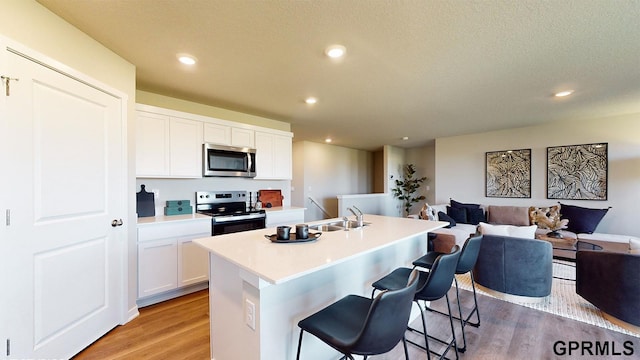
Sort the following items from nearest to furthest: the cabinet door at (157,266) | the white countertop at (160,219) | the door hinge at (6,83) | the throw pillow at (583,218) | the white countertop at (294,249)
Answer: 1. the white countertop at (294,249)
2. the door hinge at (6,83)
3. the cabinet door at (157,266)
4. the white countertop at (160,219)
5. the throw pillow at (583,218)

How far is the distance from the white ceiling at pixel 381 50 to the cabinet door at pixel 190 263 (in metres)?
1.81

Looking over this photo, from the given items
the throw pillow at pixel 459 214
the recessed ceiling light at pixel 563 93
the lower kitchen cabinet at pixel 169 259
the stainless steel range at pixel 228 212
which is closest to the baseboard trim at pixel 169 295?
the lower kitchen cabinet at pixel 169 259

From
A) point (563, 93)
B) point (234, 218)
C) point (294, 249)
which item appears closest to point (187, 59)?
point (234, 218)

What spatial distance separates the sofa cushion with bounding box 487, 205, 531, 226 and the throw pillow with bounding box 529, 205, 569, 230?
0.33 feet

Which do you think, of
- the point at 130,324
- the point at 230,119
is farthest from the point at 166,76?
the point at 130,324

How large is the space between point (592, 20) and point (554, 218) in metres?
3.32

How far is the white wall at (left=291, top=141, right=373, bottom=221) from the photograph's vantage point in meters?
6.60

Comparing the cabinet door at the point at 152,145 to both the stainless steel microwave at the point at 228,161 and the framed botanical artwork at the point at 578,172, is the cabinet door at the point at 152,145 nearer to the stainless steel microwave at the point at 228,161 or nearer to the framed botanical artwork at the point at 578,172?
the stainless steel microwave at the point at 228,161

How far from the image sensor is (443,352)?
1.91m

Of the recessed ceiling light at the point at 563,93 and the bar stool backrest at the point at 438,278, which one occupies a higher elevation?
the recessed ceiling light at the point at 563,93

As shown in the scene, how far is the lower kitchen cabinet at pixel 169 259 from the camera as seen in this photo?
2.52 m

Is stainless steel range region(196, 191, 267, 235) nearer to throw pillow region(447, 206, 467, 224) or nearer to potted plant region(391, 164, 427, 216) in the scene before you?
throw pillow region(447, 206, 467, 224)

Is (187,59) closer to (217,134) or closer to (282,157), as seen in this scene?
(217,134)

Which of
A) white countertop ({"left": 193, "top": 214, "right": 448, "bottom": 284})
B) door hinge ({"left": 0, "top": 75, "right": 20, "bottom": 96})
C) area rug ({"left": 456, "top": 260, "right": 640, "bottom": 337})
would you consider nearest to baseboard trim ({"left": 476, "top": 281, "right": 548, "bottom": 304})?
area rug ({"left": 456, "top": 260, "right": 640, "bottom": 337})
